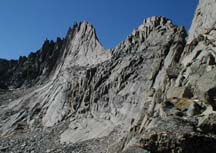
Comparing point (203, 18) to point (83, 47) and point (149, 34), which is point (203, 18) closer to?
point (149, 34)

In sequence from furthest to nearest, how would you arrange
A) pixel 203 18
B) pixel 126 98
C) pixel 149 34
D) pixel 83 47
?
pixel 83 47 → pixel 149 34 → pixel 126 98 → pixel 203 18

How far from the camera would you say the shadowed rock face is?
68.2ft

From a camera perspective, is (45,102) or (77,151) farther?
(45,102)

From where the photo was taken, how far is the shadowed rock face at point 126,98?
819 inches

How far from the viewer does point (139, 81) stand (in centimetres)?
5584

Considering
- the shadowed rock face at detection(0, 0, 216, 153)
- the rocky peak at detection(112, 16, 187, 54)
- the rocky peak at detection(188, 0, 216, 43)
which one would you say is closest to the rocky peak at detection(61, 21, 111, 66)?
→ the shadowed rock face at detection(0, 0, 216, 153)

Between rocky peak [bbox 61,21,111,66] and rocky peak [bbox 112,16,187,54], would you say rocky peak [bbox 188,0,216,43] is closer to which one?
rocky peak [bbox 112,16,187,54]

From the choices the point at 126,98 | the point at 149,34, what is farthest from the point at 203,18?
the point at 149,34

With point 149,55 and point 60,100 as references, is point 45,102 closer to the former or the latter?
point 60,100

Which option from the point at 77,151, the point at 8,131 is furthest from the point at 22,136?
the point at 77,151

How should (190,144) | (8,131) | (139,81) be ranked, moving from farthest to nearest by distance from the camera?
1. (8,131)
2. (139,81)
3. (190,144)

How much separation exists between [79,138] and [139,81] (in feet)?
34.7

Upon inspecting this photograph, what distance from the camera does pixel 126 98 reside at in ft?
180

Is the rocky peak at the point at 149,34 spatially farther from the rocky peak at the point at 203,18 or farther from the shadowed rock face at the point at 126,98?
the rocky peak at the point at 203,18
